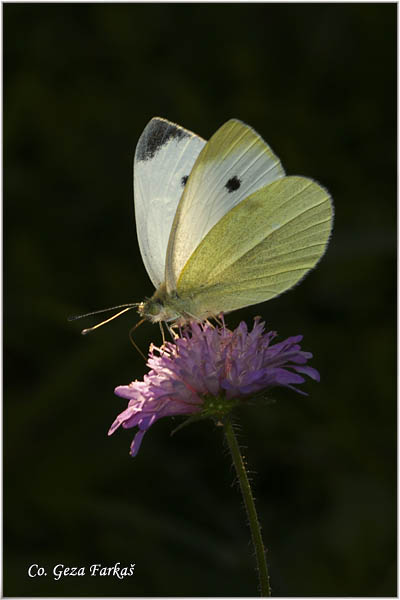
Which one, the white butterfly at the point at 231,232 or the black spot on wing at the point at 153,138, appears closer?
the white butterfly at the point at 231,232

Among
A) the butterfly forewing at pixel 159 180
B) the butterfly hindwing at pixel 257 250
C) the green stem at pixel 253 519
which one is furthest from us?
the butterfly forewing at pixel 159 180

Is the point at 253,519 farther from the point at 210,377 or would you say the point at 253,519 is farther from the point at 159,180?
the point at 159,180

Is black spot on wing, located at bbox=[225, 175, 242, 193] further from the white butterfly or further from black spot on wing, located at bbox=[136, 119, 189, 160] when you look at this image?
black spot on wing, located at bbox=[136, 119, 189, 160]

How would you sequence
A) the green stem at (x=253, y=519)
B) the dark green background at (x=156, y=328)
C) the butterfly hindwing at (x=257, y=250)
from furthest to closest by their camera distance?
the dark green background at (x=156, y=328) < the butterfly hindwing at (x=257, y=250) < the green stem at (x=253, y=519)

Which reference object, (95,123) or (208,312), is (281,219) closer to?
(208,312)

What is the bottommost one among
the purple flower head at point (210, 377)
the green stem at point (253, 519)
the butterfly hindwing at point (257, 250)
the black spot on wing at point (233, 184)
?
the green stem at point (253, 519)

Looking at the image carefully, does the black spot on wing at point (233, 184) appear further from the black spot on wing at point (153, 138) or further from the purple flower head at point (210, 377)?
the purple flower head at point (210, 377)

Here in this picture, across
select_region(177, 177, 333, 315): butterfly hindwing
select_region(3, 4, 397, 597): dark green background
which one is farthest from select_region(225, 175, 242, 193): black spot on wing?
select_region(3, 4, 397, 597): dark green background

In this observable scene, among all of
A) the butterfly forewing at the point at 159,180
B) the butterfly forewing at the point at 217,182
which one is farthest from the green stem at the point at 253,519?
the butterfly forewing at the point at 159,180

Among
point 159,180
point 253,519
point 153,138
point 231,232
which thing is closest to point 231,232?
point 231,232
